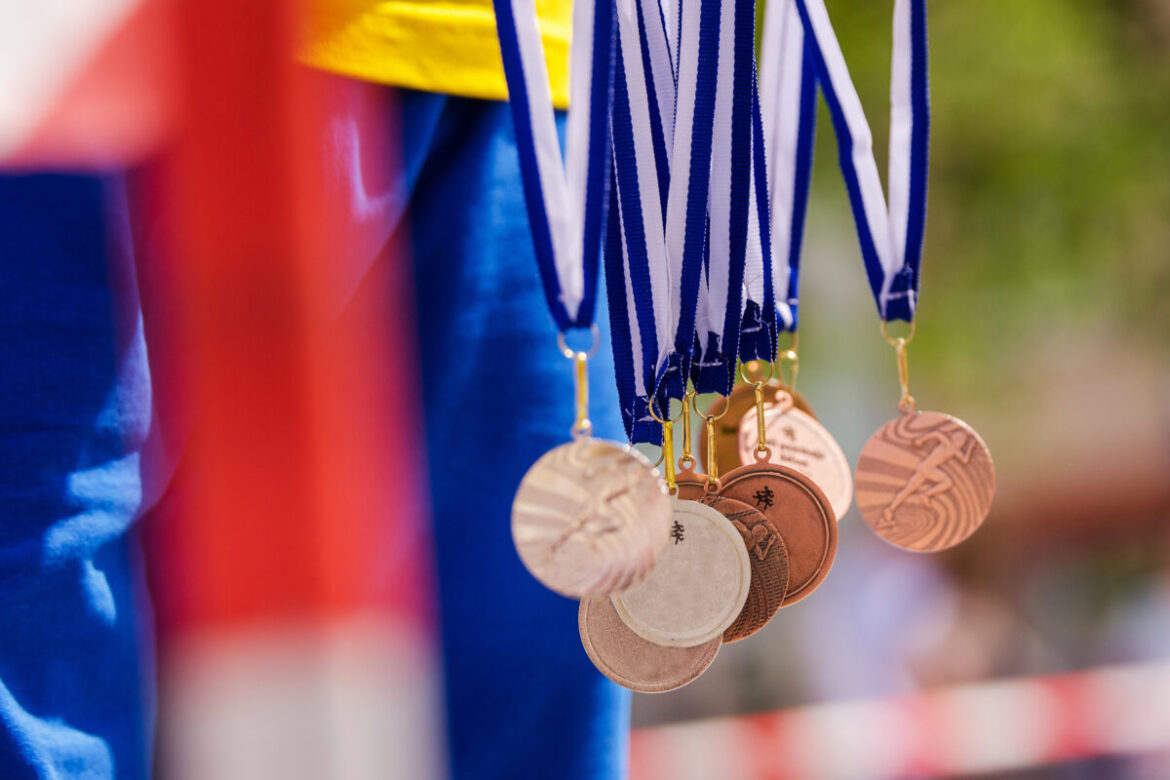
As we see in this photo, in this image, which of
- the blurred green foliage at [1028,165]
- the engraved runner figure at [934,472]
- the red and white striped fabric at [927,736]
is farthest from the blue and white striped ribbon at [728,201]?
the blurred green foliage at [1028,165]

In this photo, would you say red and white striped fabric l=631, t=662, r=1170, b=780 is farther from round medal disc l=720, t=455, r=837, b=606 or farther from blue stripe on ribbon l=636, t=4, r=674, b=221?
blue stripe on ribbon l=636, t=4, r=674, b=221

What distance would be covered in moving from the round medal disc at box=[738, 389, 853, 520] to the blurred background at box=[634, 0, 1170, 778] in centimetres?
198

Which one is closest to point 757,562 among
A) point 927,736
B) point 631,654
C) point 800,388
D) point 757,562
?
point 757,562

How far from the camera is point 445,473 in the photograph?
0.72 meters

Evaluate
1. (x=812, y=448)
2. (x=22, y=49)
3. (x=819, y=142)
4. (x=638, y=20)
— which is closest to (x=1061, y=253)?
(x=819, y=142)

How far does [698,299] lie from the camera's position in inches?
27.3

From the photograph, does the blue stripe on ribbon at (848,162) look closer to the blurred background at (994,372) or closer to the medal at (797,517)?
the medal at (797,517)

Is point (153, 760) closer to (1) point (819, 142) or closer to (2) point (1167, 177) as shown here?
(1) point (819, 142)

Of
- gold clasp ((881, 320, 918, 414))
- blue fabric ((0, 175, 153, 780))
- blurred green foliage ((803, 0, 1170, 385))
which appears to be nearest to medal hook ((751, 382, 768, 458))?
gold clasp ((881, 320, 918, 414))

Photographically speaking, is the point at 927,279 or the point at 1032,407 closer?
the point at 927,279

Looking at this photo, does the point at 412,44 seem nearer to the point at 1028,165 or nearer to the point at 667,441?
the point at 667,441

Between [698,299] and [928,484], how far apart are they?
26 cm

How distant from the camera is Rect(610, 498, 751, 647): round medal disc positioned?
0.65m

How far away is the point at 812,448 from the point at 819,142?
8.97ft
